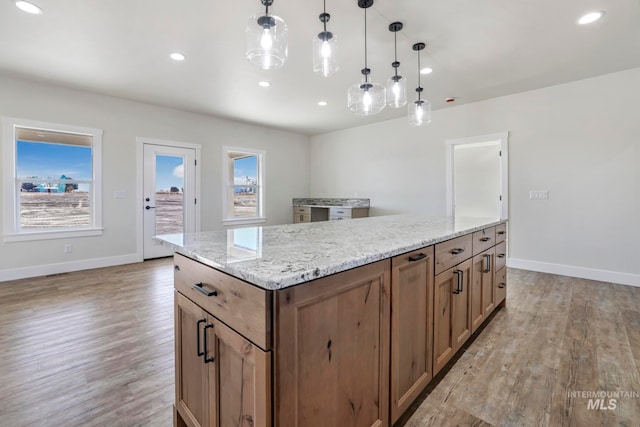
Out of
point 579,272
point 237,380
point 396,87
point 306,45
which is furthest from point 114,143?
point 579,272

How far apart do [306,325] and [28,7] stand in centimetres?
332

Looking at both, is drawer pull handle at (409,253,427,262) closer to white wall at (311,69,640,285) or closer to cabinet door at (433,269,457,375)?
cabinet door at (433,269,457,375)

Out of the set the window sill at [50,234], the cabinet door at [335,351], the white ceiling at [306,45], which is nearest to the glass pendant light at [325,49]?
the white ceiling at [306,45]

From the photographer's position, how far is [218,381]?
1.01 m

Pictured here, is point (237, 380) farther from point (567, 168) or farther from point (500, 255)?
point (567, 168)

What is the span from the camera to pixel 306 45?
2.85 metres

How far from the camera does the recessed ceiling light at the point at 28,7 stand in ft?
7.27

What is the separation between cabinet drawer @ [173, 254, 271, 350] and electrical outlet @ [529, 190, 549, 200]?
15.1ft

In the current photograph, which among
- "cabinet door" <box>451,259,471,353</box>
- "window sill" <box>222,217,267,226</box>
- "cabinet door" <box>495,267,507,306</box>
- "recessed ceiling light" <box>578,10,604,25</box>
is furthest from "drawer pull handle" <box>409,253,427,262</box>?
"window sill" <box>222,217,267,226</box>

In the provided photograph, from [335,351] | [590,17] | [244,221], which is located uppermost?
[590,17]

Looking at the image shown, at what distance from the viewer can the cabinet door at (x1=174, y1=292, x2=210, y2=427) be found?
1.10 metres

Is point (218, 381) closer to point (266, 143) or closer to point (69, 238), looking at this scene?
point (69, 238)

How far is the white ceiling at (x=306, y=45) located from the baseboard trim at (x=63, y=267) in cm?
247

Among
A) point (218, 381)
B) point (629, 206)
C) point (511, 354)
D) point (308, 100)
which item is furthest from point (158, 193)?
point (629, 206)
